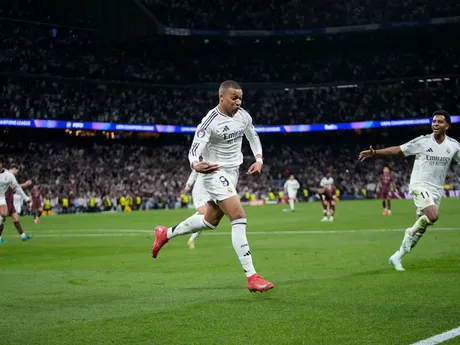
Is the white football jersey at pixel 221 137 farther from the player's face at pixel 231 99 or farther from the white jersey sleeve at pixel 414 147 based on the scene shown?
the white jersey sleeve at pixel 414 147

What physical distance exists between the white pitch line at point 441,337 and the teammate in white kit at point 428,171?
198 inches

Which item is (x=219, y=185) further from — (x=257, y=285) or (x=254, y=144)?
(x=257, y=285)

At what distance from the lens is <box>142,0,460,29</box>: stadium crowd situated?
6606 centimetres

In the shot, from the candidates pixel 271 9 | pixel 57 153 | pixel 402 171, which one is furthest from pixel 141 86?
pixel 402 171

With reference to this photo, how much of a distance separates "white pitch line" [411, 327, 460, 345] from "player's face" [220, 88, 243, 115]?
459cm

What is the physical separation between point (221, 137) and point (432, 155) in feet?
12.7

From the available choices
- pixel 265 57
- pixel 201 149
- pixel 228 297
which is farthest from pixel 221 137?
pixel 265 57

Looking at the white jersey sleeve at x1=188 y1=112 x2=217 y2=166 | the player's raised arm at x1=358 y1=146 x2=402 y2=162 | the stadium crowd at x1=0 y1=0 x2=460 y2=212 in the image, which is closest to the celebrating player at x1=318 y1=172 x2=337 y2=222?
the player's raised arm at x1=358 y1=146 x2=402 y2=162

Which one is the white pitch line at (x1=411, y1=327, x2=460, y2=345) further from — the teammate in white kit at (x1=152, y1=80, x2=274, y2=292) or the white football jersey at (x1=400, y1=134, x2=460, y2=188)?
the white football jersey at (x1=400, y1=134, x2=460, y2=188)

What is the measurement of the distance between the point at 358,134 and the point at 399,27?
490 inches

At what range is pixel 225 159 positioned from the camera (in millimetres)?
9648

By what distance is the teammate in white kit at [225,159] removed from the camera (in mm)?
9141

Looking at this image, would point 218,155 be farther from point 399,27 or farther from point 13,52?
point 399,27

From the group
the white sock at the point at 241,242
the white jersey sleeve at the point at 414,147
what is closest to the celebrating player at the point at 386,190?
the white jersey sleeve at the point at 414,147
